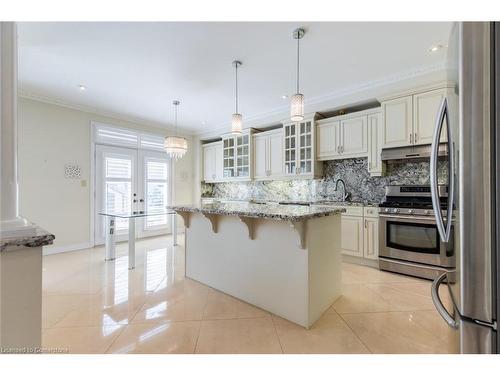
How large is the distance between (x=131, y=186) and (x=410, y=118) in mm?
5265

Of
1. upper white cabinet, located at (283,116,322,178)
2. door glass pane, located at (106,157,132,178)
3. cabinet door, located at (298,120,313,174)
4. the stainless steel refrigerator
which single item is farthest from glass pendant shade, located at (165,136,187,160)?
the stainless steel refrigerator

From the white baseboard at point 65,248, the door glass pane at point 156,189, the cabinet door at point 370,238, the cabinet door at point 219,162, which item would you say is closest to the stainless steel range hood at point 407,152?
the cabinet door at point 370,238

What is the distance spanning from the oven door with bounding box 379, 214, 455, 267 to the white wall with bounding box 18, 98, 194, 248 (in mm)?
5155

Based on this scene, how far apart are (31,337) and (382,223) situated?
138 inches

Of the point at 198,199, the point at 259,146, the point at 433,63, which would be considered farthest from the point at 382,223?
the point at 198,199

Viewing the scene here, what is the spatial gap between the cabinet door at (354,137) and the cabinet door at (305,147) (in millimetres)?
549

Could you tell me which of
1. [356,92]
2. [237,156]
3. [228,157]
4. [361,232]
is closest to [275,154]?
[237,156]

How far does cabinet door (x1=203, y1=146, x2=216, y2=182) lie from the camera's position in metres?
6.10

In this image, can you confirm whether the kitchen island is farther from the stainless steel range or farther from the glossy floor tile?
the stainless steel range

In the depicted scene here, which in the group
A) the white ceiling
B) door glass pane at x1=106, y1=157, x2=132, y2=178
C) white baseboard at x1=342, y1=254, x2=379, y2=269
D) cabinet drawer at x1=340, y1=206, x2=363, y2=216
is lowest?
white baseboard at x1=342, y1=254, x2=379, y2=269

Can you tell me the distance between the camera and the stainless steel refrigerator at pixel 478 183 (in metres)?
0.85

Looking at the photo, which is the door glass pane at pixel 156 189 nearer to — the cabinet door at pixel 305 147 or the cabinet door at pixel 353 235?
the cabinet door at pixel 305 147
